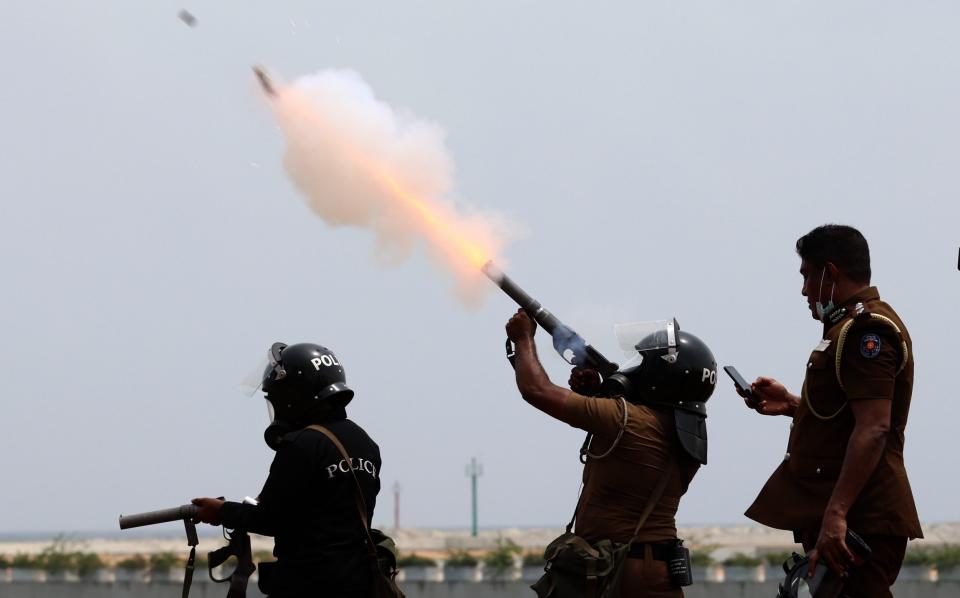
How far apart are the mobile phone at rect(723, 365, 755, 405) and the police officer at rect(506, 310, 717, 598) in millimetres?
205

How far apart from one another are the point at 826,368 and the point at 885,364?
0.31 metres

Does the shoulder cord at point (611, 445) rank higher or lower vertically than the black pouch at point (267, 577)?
higher

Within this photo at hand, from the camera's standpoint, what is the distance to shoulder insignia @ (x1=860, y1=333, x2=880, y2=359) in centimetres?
647

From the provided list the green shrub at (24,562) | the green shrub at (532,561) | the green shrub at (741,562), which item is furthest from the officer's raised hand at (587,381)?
the green shrub at (24,562)

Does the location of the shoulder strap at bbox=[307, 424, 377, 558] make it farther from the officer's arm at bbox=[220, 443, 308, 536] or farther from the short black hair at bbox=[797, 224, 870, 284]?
the short black hair at bbox=[797, 224, 870, 284]

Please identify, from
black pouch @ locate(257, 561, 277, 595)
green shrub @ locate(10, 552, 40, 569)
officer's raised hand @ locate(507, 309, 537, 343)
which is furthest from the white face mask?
green shrub @ locate(10, 552, 40, 569)

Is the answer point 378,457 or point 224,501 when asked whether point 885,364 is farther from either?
point 224,501

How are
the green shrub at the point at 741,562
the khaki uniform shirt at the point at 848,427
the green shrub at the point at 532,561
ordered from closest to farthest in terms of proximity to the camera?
the khaki uniform shirt at the point at 848,427, the green shrub at the point at 741,562, the green shrub at the point at 532,561

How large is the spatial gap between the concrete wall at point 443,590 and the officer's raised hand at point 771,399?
9.09m

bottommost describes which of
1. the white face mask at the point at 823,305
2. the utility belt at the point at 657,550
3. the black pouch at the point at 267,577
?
the black pouch at the point at 267,577

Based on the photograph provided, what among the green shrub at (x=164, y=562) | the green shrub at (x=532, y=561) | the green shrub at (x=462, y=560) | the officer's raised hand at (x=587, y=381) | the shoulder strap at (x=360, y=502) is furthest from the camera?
the green shrub at (x=164, y=562)

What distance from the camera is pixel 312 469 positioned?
25.5ft

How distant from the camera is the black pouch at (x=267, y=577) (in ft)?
25.7

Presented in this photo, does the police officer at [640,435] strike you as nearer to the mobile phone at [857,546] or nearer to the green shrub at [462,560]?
the mobile phone at [857,546]
